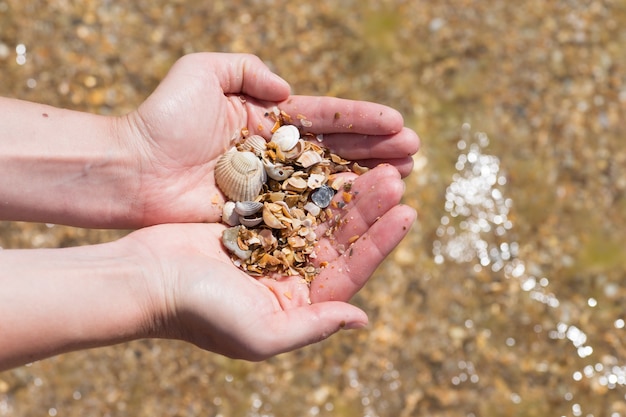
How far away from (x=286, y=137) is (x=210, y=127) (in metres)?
0.33

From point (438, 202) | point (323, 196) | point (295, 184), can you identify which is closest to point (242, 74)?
point (295, 184)

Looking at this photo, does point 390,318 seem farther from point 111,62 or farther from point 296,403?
point 111,62

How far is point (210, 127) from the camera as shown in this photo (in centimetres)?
269

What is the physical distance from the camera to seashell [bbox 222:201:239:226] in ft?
8.75

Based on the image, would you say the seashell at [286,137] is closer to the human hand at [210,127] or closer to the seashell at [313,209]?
the human hand at [210,127]

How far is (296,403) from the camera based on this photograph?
12.0 ft

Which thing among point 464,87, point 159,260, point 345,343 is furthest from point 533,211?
point 159,260

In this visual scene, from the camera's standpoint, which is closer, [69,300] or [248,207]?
[69,300]

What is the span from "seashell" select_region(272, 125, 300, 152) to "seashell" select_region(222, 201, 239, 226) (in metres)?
0.33

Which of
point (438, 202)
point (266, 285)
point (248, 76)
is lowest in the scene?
point (438, 202)

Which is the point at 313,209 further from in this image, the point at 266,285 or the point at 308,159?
the point at 266,285

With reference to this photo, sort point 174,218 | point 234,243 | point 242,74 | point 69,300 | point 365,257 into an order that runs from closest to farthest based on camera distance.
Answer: point 69,300 → point 365,257 → point 234,243 → point 174,218 → point 242,74

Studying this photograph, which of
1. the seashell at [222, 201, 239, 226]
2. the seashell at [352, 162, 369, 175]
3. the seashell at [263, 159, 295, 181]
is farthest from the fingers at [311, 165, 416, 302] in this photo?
the seashell at [222, 201, 239, 226]

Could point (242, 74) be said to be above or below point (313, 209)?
above
